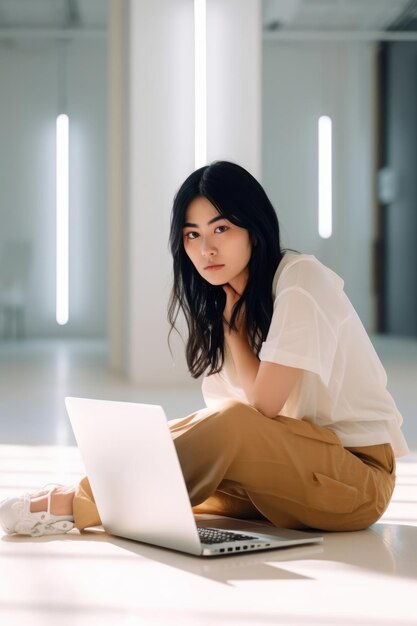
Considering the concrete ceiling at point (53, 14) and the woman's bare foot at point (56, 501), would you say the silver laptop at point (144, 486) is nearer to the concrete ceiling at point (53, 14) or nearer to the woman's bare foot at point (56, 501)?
the woman's bare foot at point (56, 501)

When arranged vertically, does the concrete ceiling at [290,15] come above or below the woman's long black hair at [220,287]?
above

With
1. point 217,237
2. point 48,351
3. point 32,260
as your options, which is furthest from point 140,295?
point 32,260

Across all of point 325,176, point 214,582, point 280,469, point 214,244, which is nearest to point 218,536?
A: point 280,469

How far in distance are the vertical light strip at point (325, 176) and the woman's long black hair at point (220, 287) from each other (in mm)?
10912

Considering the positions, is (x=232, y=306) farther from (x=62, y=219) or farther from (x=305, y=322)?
(x=62, y=219)

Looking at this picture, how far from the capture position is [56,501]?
2082mm

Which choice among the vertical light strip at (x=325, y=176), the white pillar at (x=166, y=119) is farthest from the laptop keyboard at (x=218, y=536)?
the vertical light strip at (x=325, y=176)

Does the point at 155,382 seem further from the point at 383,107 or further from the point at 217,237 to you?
the point at 383,107

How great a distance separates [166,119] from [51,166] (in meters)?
6.88

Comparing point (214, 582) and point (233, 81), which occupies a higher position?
point (233, 81)

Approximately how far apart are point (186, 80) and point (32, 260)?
7083 millimetres

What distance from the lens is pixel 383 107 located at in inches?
503

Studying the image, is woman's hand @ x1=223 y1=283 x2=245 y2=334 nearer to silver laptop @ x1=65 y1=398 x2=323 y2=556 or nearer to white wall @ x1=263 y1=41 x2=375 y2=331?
silver laptop @ x1=65 y1=398 x2=323 y2=556

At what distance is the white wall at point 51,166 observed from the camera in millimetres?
12891
